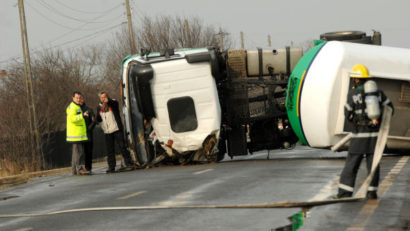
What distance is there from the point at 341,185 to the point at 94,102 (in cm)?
3466

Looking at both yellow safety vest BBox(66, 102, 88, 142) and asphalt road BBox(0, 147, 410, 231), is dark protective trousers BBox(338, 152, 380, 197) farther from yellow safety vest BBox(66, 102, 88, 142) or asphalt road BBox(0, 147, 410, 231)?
yellow safety vest BBox(66, 102, 88, 142)

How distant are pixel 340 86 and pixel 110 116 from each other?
567 centimetres

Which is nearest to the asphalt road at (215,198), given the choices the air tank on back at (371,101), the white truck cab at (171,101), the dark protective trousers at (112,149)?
the air tank on back at (371,101)

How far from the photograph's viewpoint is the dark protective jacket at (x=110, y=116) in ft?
55.5

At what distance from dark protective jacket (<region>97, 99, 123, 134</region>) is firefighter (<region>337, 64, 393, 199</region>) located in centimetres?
871

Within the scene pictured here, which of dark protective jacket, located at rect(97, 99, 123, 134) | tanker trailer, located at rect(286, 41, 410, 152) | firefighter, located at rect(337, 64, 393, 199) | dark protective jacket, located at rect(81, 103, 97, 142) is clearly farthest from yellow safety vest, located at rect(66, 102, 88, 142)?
firefighter, located at rect(337, 64, 393, 199)

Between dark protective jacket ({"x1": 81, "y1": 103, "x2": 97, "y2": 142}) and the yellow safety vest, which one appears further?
dark protective jacket ({"x1": 81, "y1": 103, "x2": 97, "y2": 142})

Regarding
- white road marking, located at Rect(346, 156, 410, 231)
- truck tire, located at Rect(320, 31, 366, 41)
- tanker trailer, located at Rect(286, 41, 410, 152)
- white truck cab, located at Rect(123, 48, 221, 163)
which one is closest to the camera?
white road marking, located at Rect(346, 156, 410, 231)

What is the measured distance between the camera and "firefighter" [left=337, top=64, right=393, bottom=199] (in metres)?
8.91

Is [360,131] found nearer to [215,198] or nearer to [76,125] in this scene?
[215,198]

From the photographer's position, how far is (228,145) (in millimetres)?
17484

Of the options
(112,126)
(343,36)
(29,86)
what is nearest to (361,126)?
(343,36)

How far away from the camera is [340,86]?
14.1 meters

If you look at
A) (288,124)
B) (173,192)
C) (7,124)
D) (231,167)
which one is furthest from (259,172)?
(7,124)
